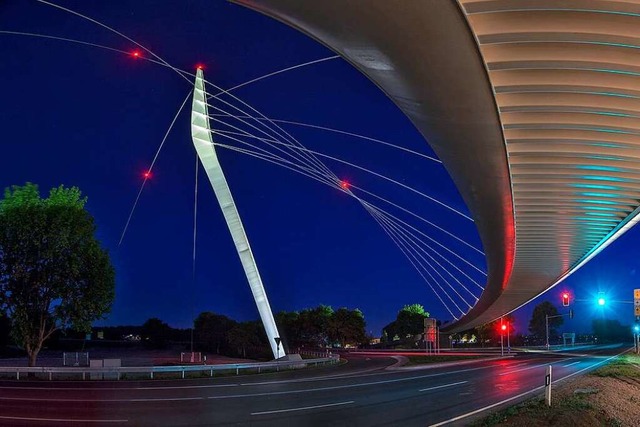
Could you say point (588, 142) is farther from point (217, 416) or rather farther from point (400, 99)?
point (217, 416)

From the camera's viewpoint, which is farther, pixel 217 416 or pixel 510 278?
pixel 510 278

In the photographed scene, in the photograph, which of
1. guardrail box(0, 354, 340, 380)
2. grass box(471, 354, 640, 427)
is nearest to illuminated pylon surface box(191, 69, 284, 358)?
guardrail box(0, 354, 340, 380)

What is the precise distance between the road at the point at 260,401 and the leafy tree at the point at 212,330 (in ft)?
132

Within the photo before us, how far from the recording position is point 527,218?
62.8ft

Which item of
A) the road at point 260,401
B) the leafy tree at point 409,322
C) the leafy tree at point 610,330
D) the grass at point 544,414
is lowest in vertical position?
the leafy tree at point 610,330

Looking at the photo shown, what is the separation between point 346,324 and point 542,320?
81.0 metres

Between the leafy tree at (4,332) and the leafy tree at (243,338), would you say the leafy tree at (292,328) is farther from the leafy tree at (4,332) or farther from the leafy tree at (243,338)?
the leafy tree at (4,332)

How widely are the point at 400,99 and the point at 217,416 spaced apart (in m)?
9.45

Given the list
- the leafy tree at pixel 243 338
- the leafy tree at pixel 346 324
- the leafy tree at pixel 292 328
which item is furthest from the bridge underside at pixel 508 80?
the leafy tree at pixel 292 328

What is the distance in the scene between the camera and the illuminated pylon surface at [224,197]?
32.5 meters

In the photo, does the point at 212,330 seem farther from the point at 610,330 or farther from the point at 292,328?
the point at 610,330

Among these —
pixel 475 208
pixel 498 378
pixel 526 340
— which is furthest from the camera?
pixel 526 340

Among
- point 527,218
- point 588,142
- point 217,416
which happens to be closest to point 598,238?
point 527,218

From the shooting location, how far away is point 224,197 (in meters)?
32.8
